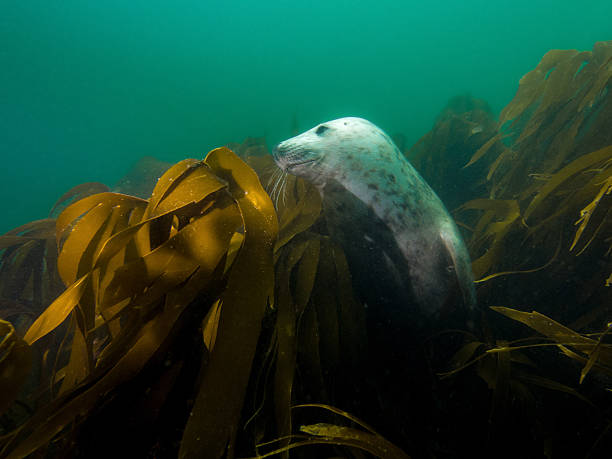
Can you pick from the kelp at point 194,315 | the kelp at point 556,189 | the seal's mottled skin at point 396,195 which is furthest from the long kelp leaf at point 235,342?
the kelp at point 556,189

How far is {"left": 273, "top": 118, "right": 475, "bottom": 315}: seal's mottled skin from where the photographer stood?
4.53ft

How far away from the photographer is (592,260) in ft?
4.68

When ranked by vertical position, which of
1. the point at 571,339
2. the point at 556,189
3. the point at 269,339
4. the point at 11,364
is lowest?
the point at 571,339

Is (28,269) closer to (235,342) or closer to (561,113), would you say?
(235,342)

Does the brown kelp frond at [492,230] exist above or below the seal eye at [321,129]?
below

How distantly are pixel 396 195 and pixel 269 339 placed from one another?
97 cm

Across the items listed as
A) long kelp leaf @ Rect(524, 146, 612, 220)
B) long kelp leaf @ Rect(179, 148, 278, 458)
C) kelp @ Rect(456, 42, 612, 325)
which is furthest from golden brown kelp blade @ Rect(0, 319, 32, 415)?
long kelp leaf @ Rect(524, 146, 612, 220)

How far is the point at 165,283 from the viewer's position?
0.88 metres

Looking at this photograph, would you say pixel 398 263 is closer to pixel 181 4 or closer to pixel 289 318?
pixel 289 318

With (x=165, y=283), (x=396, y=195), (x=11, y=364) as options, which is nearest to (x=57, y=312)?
(x=11, y=364)

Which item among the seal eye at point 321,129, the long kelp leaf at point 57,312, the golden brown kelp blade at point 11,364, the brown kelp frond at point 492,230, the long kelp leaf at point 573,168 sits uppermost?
the seal eye at point 321,129

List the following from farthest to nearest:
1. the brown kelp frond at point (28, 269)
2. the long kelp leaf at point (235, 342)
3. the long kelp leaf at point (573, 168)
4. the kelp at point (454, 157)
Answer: the kelp at point (454, 157) → the brown kelp frond at point (28, 269) → the long kelp leaf at point (573, 168) → the long kelp leaf at point (235, 342)

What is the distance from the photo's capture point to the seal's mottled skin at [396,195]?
1381 mm

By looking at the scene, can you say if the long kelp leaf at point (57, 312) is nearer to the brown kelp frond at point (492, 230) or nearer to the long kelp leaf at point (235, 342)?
the long kelp leaf at point (235, 342)
